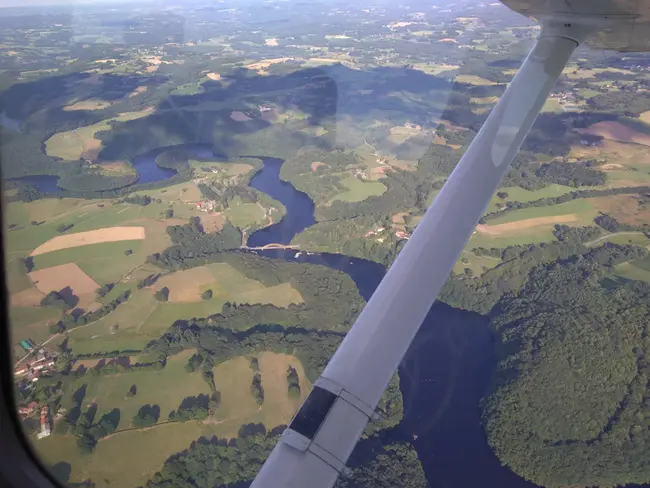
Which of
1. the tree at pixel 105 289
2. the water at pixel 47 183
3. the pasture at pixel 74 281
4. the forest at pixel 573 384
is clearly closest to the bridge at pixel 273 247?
the tree at pixel 105 289

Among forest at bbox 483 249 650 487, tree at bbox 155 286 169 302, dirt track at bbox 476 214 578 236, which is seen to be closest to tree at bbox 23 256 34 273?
tree at bbox 155 286 169 302

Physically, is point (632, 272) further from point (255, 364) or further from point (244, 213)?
point (244, 213)

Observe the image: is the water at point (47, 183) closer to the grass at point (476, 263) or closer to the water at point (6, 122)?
the water at point (6, 122)

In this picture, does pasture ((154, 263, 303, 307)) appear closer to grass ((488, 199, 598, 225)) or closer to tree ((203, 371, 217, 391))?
tree ((203, 371, 217, 391))

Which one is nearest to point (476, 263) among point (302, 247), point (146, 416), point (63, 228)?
point (302, 247)

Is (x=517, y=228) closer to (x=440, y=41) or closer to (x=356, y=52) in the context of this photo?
(x=440, y=41)

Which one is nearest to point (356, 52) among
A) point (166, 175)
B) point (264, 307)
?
point (166, 175)
